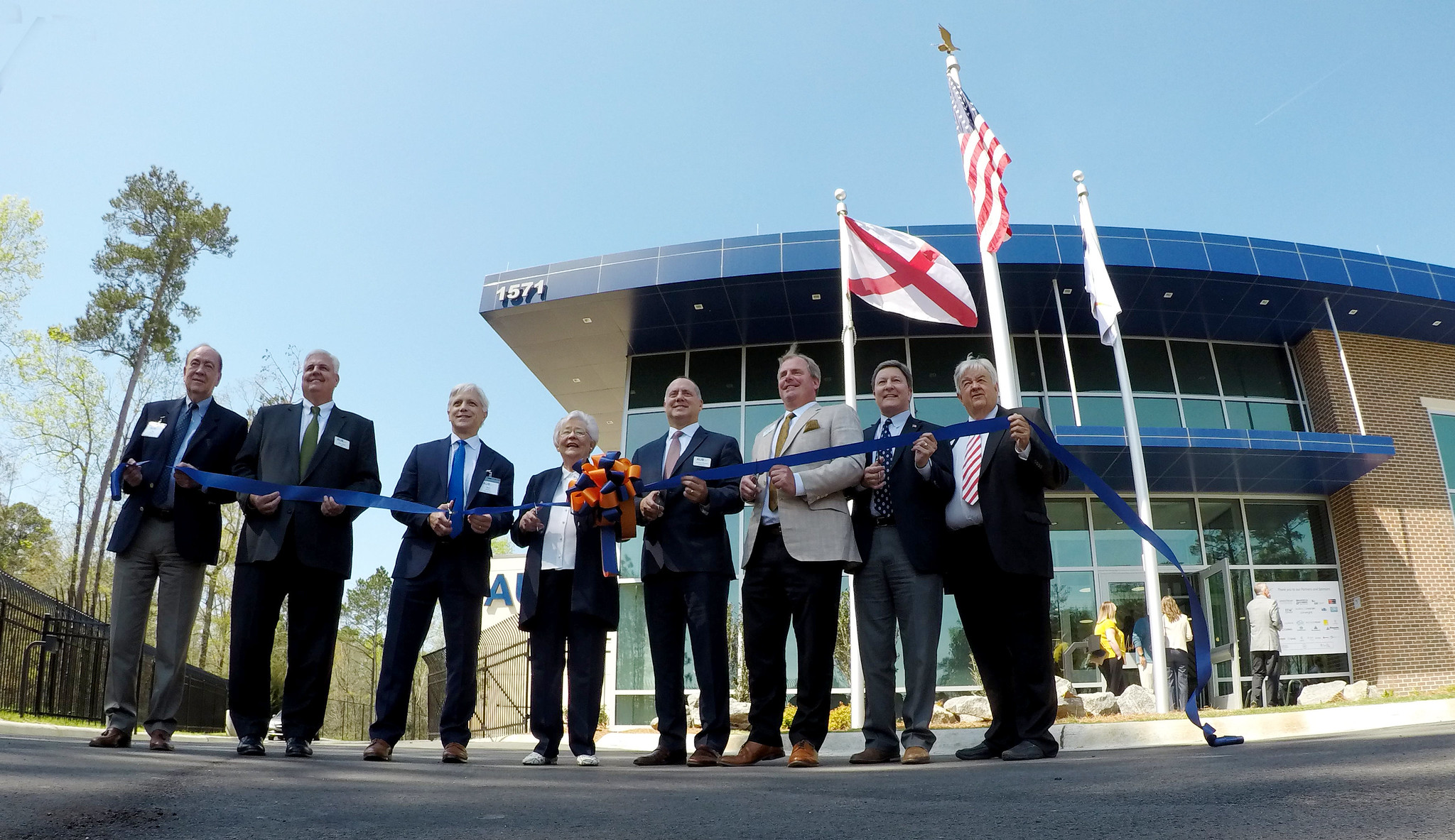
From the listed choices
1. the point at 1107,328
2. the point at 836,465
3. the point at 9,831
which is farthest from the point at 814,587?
the point at 1107,328

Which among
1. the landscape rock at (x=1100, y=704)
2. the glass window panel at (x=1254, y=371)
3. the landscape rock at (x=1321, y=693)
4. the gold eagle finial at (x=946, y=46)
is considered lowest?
the landscape rock at (x=1321, y=693)

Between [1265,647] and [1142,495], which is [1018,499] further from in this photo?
[1265,647]

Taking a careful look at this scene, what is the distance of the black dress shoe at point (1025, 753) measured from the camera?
4395 millimetres

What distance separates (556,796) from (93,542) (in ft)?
83.6

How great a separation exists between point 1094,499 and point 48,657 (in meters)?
15.1

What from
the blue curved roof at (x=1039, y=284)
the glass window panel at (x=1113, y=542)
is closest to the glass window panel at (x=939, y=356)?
the blue curved roof at (x=1039, y=284)

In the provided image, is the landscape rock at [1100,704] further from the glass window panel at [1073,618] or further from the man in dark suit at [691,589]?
the man in dark suit at [691,589]

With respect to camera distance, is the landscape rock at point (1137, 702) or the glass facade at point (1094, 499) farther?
the glass facade at point (1094, 499)

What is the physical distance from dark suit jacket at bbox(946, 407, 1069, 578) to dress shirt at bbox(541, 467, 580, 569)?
198 centimetres

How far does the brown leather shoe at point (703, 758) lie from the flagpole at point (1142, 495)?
900 cm

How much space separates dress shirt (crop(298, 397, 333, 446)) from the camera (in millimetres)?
5195

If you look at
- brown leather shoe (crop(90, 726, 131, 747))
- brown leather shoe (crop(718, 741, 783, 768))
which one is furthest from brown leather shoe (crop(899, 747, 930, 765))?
brown leather shoe (crop(90, 726, 131, 747))

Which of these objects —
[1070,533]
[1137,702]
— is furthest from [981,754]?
[1070,533]

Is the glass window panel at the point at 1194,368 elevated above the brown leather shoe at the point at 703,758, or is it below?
above
